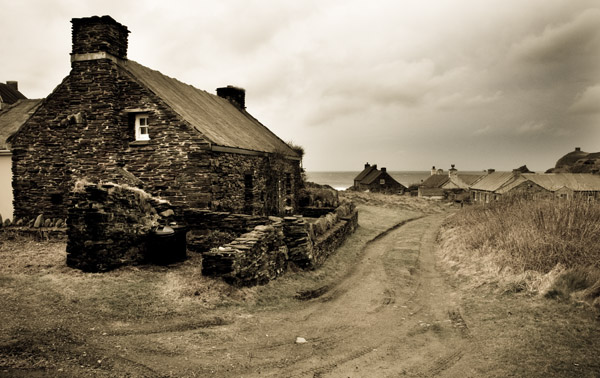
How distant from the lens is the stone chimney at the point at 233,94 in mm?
27625

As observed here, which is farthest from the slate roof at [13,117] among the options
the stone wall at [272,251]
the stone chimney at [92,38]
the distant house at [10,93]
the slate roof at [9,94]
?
the stone wall at [272,251]

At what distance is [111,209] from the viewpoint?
10125mm

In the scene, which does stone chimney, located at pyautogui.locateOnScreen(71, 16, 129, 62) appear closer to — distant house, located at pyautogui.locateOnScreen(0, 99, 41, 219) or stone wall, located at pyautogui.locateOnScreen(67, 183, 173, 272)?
distant house, located at pyautogui.locateOnScreen(0, 99, 41, 219)

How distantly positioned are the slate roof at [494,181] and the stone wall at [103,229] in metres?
42.5

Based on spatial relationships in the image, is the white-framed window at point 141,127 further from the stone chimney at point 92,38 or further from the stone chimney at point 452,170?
the stone chimney at point 452,170

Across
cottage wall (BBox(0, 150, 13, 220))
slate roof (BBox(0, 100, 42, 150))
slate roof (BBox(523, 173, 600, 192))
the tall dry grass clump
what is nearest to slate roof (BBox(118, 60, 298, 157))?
slate roof (BBox(0, 100, 42, 150))

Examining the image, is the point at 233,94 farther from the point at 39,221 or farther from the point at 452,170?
the point at 452,170

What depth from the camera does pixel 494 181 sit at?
46.8 meters

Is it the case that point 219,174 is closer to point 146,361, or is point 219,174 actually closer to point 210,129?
point 210,129

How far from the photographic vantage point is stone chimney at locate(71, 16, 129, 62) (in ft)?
48.2

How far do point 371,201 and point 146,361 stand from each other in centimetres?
3232

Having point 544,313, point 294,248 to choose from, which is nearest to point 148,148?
point 294,248

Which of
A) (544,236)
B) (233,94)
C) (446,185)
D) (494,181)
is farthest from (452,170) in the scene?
(544,236)

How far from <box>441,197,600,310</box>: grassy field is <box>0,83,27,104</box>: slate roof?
39920mm
